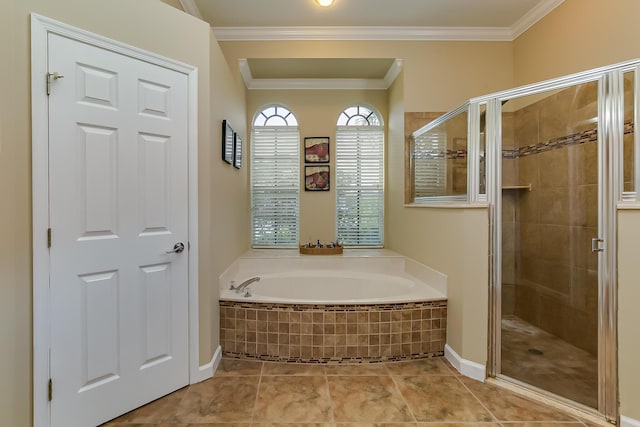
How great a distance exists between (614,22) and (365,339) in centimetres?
298

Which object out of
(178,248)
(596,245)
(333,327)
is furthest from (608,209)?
(178,248)

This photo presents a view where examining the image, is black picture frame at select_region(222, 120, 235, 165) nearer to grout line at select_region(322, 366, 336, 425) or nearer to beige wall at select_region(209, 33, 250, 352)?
beige wall at select_region(209, 33, 250, 352)

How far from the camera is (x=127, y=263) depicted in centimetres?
166

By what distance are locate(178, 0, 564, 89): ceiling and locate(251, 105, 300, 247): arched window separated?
749mm

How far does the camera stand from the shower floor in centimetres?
177

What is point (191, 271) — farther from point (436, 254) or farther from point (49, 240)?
point (436, 254)

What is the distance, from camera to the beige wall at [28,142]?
129cm

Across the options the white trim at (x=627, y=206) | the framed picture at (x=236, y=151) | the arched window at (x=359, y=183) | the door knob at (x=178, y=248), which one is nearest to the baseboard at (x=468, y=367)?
the white trim at (x=627, y=206)

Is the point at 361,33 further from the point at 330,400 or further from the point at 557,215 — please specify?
the point at 330,400

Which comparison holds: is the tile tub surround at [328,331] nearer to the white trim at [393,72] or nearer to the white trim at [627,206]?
the white trim at [627,206]

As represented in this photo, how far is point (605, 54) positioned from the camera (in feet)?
7.20

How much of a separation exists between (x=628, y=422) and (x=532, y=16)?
3251mm

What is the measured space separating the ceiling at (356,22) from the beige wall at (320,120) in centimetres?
27

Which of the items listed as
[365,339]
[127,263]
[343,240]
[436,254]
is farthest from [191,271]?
[343,240]
